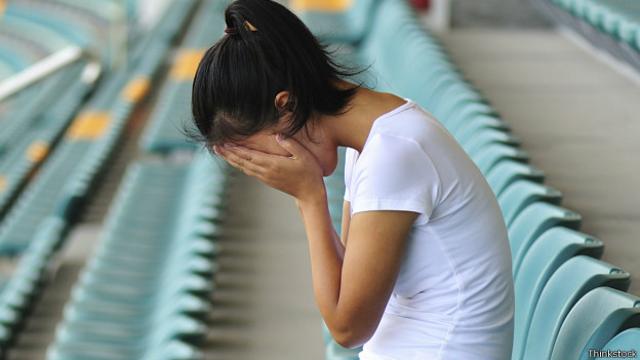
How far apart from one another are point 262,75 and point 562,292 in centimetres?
27

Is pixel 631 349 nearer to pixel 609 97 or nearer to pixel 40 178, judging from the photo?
pixel 609 97

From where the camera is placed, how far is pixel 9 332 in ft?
6.03

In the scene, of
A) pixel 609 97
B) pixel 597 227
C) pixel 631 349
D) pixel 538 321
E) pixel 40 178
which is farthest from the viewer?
pixel 40 178

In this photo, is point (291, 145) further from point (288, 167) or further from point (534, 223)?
point (534, 223)

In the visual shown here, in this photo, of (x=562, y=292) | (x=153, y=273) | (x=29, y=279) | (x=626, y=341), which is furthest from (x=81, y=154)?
(x=626, y=341)

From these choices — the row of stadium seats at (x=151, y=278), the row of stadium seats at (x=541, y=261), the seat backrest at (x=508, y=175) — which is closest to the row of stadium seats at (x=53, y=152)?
the row of stadium seats at (x=151, y=278)

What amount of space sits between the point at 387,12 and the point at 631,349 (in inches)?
69.0

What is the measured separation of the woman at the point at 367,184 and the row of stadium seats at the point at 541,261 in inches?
2.2

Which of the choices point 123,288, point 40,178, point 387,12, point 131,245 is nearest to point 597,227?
point 123,288

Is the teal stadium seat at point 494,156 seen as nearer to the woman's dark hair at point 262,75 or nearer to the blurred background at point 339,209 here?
the blurred background at point 339,209

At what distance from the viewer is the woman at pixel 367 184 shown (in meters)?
0.55

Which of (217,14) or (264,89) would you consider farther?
(217,14)

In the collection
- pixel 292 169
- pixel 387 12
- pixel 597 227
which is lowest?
pixel 597 227

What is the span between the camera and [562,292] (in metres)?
0.68
